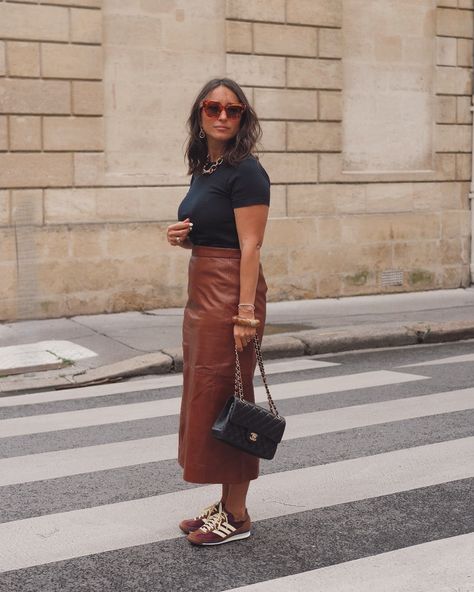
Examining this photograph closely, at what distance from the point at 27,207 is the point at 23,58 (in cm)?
164

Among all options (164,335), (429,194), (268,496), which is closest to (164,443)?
(268,496)

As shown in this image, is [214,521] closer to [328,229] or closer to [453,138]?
[328,229]

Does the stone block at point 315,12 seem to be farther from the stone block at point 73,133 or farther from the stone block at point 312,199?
the stone block at point 73,133

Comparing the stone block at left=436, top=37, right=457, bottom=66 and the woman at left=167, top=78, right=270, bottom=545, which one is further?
the stone block at left=436, top=37, right=457, bottom=66

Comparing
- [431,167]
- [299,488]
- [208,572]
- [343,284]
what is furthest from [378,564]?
[431,167]

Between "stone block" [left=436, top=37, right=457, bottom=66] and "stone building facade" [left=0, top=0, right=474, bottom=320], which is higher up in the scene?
"stone block" [left=436, top=37, right=457, bottom=66]

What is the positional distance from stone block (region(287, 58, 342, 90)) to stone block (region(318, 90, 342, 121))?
0.09 meters

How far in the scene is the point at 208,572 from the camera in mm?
3998

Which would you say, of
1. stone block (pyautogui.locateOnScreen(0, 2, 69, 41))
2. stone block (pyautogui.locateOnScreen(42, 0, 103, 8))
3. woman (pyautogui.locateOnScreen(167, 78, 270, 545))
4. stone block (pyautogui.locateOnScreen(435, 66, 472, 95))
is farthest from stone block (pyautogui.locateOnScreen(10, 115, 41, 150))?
woman (pyautogui.locateOnScreen(167, 78, 270, 545))

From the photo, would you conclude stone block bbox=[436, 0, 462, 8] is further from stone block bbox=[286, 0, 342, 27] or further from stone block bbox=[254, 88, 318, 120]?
stone block bbox=[254, 88, 318, 120]

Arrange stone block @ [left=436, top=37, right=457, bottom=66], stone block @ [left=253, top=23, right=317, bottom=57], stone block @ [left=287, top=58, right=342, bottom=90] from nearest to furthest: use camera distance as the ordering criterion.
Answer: stone block @ [left=253, top=23, right=317, bottom=57] < stone block @ [left=287, top=58, right=342, bottom=90] < stone block @ [left=436, top=37, right=457, bottom=66]

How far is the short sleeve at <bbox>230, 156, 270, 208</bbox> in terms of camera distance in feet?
13.6

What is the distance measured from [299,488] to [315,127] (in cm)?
860

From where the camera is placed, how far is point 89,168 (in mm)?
11695
